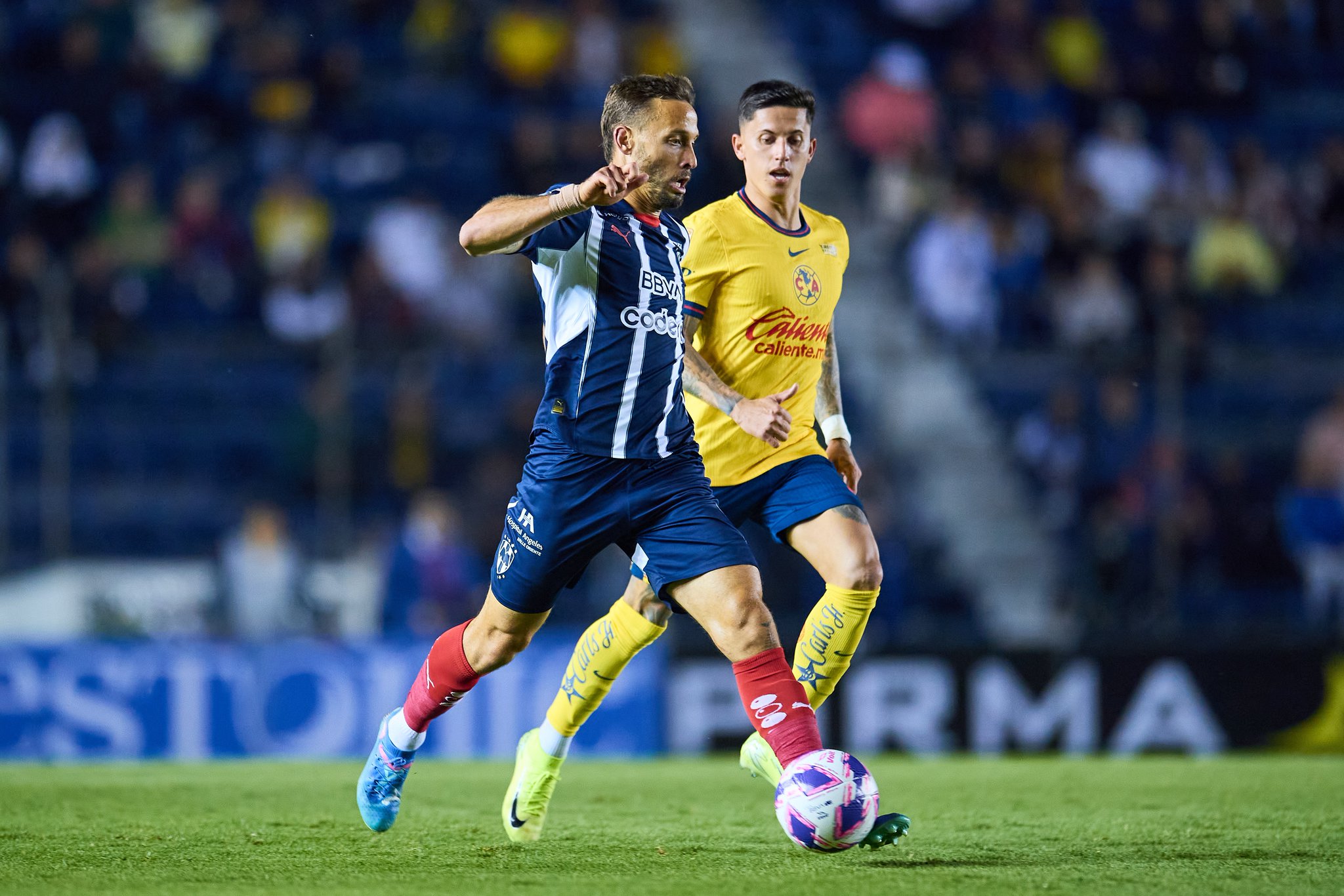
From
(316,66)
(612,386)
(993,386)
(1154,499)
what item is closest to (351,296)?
(316,66)

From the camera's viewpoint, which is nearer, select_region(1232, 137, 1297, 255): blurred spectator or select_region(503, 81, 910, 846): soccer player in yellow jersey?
select_region(503, 81, 910, 846): soccer player in yellow jersey

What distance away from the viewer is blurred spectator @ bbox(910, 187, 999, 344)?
44.4ft

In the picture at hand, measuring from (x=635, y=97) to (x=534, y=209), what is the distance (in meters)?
0.66

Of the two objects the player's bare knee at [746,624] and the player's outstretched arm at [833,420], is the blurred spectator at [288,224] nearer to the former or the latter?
the player's outstretched arm at [833,420]

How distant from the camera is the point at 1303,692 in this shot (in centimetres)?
1167

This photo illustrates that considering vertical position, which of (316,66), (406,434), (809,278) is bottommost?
(406,434)

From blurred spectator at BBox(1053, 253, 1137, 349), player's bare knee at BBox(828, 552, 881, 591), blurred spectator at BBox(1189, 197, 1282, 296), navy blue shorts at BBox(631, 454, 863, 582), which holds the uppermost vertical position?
blurred spectator at BBox(1189, 197, 1282, 296)

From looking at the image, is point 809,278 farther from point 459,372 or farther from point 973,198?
point 973,198

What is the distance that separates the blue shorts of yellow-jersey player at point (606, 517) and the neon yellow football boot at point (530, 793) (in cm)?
79

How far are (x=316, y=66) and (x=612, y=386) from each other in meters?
11.2

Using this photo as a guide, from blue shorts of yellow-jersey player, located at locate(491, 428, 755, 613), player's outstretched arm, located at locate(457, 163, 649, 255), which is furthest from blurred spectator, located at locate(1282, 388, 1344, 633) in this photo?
player's outstretched arm, located at locate(457, 163, 649, 255)

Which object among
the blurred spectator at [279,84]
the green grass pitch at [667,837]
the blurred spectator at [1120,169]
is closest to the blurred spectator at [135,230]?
the blurred spectator at [279,84]

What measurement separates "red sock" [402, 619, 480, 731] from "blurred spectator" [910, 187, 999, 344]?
800 centimetres

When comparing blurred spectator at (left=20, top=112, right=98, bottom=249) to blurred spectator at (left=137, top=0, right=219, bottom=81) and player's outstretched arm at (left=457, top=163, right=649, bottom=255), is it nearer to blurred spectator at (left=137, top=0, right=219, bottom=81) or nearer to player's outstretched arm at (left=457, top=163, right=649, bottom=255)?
blurred spectator at (left=137, top=0, right=219, bottom=81)
